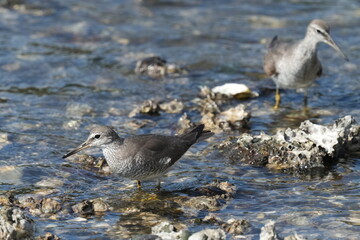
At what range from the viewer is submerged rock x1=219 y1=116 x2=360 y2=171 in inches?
323

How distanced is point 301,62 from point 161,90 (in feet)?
8.32

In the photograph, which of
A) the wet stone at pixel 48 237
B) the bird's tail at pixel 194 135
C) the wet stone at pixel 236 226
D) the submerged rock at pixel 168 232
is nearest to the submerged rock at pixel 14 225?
the wet stone at pixel 48 237

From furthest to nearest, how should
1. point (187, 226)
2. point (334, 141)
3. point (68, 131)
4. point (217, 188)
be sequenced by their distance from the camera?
1. point (68, 131)
2. point (334, 141)
3. point (217, 188)
4. point (187, 226)

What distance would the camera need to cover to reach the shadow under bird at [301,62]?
10805 mm

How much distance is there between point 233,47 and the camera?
14.1m

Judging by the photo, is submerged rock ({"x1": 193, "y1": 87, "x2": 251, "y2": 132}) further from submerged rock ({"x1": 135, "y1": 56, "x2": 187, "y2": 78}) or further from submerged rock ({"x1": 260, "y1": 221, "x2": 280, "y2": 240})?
submerged rock ({"x1": 260, "y1": 221, "x2": 280, "y2": 240})

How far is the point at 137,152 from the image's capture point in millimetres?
7598

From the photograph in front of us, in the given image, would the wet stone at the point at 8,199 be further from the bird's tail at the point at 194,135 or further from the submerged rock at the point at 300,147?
the submerged rock at the point at 300,147

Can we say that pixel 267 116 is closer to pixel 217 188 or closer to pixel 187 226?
pixel 217 188

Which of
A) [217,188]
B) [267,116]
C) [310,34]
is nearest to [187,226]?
[217,188]

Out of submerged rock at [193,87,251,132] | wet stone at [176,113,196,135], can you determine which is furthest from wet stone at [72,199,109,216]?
submerged rock at [193,87,251,132]

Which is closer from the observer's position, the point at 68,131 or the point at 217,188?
the point at 217,188

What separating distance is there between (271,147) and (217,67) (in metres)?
4.69

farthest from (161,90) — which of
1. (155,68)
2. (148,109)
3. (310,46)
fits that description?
(310,46)
